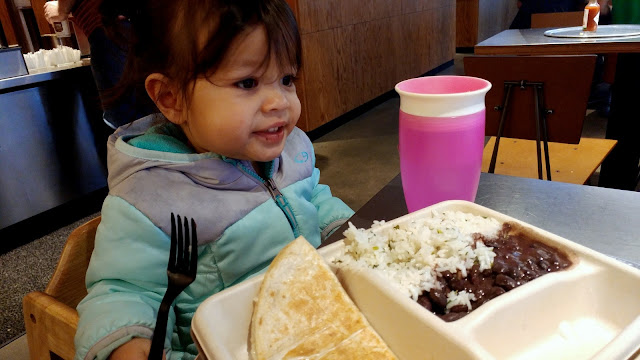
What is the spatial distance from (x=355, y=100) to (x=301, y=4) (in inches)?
63.4

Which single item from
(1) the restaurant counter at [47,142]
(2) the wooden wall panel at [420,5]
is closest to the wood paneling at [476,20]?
(2) the wooden wall panel at [420,5]

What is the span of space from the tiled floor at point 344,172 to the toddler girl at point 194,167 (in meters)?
1.67

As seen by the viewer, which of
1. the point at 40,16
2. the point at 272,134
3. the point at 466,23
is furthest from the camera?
the point at 466,23

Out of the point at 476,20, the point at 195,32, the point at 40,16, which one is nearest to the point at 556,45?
the point at 195,32

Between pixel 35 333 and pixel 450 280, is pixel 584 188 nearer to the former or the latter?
pixel 450 280

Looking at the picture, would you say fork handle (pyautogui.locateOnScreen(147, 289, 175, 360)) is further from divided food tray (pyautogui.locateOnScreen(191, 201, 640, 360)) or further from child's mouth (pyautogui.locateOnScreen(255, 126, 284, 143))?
child's mouth (pyautogui.locateOnScreen(255, 126, 284, 143))

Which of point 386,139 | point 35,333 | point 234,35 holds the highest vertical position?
point 234,35

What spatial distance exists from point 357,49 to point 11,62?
362cm

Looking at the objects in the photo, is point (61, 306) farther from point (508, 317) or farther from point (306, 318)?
point (508, 317)

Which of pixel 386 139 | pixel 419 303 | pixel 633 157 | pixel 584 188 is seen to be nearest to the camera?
pixel 419 303

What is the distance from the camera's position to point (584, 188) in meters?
1.11

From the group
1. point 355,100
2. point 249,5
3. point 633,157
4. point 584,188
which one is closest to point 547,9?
point 355,100

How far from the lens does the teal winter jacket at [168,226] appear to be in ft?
2.80

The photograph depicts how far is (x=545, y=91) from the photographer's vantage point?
235 centimetres
